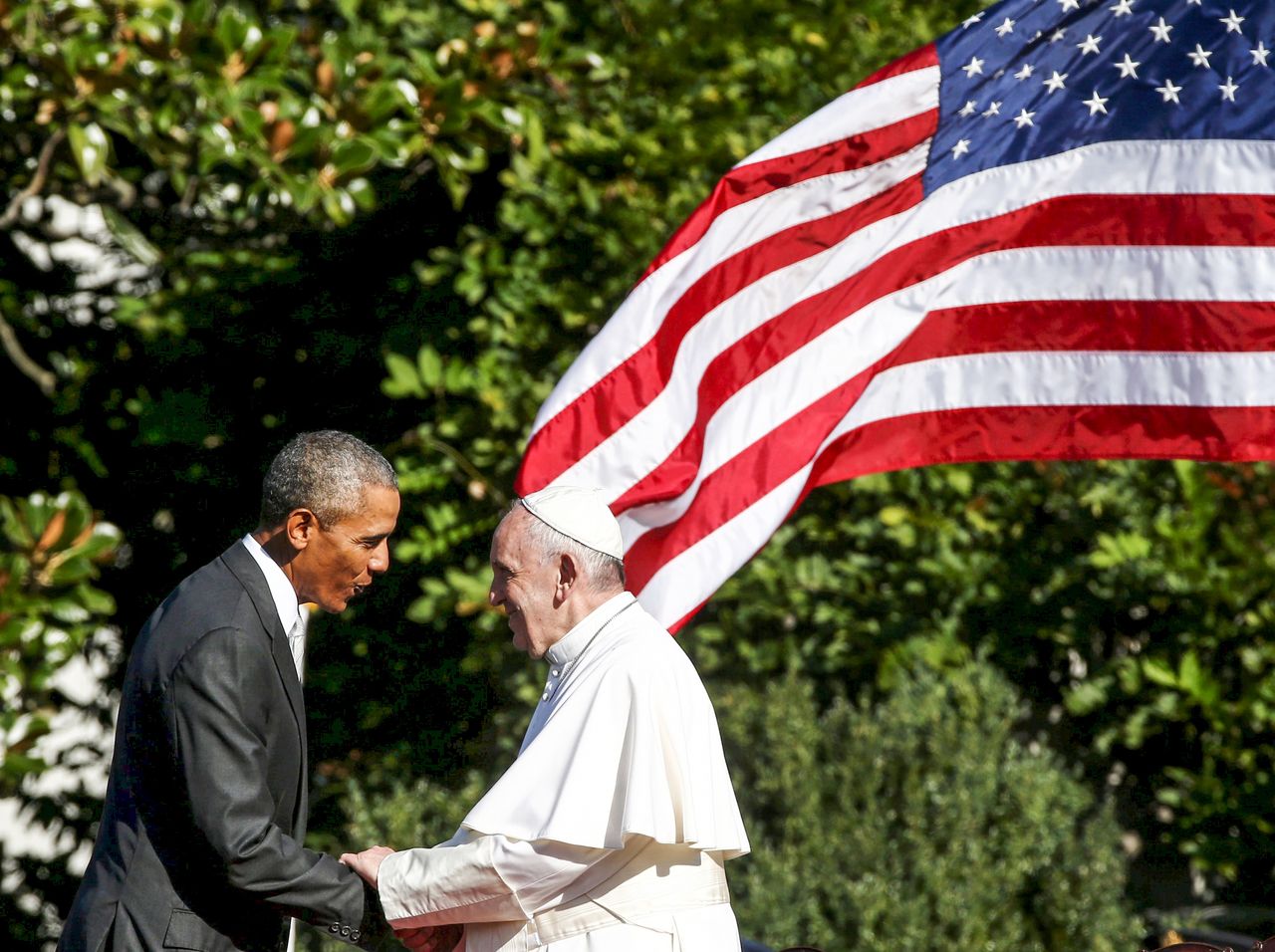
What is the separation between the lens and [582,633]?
3.17m

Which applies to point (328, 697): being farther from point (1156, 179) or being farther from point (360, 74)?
point (1156, 179)

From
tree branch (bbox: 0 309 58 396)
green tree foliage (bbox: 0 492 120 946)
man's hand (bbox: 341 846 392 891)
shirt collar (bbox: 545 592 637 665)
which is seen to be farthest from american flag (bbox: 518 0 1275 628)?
tree branch (bbox: 0 309 58 396)

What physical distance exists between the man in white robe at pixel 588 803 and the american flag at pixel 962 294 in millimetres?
964

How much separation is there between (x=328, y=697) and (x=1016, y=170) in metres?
3.72

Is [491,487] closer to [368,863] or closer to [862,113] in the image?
[862,113]

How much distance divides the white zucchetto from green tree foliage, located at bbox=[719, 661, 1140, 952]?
2.45 meters

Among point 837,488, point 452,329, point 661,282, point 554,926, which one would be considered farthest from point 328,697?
point 554,926

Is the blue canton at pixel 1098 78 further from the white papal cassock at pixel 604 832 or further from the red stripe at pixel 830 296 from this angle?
the white papal cassock at pixel 604 832

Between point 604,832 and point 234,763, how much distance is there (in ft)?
2.36

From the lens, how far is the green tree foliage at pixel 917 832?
529 centimetres

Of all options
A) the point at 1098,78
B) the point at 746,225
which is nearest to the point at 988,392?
the point at 746,225

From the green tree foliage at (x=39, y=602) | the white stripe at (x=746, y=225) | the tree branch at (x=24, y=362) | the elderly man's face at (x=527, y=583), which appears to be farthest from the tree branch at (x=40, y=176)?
the elderly man's face at (x=527, y=583)

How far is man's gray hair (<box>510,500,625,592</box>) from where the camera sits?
10.4 feet

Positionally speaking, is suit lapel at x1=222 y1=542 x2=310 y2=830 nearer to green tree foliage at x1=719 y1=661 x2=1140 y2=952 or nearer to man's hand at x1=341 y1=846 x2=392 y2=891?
man's hand at x1=341 y1=846 x2=392 y2=891
